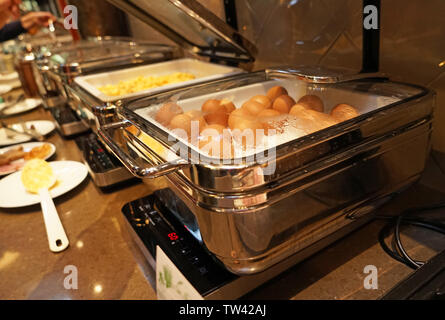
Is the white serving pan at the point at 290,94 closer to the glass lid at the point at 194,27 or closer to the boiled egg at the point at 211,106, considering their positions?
the boiled egg at the point at 211,106

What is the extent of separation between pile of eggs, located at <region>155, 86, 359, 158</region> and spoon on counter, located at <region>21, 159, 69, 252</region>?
16.4 inches

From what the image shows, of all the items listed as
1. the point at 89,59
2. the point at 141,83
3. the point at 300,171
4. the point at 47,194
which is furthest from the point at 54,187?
the point at 300,171

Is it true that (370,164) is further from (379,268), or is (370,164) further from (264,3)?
(264,3)

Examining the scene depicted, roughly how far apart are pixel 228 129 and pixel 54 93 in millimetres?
1485

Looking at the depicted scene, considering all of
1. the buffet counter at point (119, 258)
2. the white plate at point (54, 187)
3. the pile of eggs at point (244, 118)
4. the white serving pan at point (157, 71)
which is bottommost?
the buffet counter at point (119, 258)

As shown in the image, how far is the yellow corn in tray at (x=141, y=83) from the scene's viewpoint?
115 cm

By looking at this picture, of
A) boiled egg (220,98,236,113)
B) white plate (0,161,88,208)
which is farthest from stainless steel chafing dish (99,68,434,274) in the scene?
white plate (0,161,88,208)

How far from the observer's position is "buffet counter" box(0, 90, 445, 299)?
0.59 m

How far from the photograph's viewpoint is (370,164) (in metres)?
0.54

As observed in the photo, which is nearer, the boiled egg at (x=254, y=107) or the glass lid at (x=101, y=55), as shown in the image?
the boiled egg at (x=254, y=107)

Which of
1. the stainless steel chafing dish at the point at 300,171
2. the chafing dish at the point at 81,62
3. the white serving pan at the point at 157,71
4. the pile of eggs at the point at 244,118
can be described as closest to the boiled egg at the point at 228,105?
the pile of eggs at the point at 244,118

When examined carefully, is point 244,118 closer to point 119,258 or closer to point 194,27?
point 119,258

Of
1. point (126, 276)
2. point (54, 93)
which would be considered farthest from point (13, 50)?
point (126, 276)

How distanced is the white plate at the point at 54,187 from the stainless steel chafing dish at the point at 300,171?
0.49 meters
